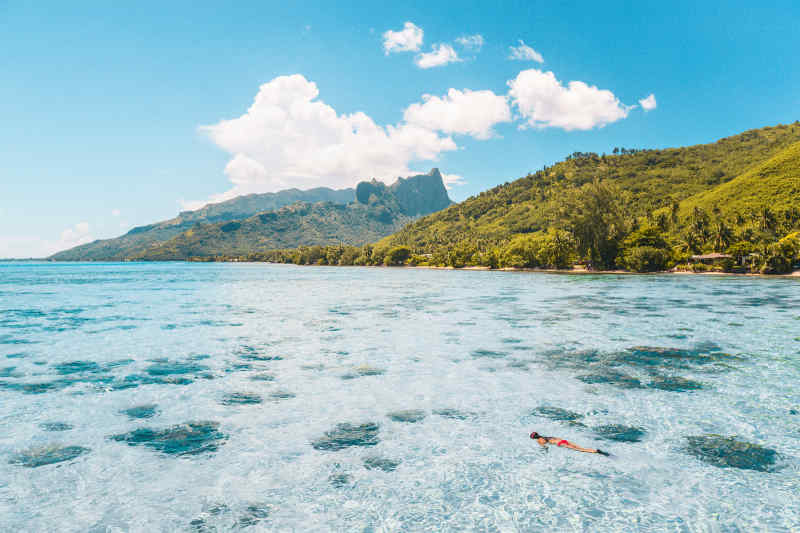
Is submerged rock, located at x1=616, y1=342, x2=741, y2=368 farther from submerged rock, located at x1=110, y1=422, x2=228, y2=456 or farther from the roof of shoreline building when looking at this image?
the roof of shoreline building

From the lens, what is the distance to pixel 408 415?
1581cm

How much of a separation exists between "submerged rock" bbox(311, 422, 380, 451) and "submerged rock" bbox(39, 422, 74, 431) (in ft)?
30.0

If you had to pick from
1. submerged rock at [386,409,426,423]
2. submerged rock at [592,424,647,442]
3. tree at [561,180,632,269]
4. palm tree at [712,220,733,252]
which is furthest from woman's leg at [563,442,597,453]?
palm tree at [712,220,733,252]

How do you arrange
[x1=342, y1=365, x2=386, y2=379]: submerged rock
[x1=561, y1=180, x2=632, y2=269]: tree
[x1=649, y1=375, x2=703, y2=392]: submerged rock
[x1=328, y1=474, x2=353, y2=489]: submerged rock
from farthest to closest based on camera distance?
[x1=561, y1=180, x2=632, y2=269]: tree → [x1=342, y1=365, x2=386, y2=379]: submerged rock → [x1=649, y1=375, x2=703, y2=392]: submerged rock → [x1=328, y1=474, x2=353, y2=489]: submerged rock

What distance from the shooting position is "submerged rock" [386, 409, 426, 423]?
15398 mm

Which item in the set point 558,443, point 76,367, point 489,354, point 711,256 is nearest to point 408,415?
point 558,443

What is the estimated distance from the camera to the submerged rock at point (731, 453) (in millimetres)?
11641

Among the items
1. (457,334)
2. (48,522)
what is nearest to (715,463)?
(48,522)

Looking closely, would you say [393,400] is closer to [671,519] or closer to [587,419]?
[587,419]

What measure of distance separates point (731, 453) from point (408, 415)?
997 centimetres

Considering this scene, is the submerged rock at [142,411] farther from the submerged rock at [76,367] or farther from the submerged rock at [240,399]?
the submerged rock at [76,367]

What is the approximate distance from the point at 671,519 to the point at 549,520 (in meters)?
2.69

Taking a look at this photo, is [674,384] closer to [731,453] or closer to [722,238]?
[731,453]

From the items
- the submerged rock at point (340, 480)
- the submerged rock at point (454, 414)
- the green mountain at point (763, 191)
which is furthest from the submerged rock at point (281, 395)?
the green mountain at point (763, 191)
